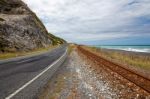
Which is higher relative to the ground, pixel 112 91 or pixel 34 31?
pixel 34 31

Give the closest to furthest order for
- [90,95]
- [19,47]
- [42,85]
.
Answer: [90,95], [42,85], [19,47]

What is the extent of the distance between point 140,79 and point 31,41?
4432 centimetres

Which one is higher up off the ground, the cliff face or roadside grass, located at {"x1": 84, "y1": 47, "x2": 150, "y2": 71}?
the cliff face

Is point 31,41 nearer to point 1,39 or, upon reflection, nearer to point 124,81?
point 1,39

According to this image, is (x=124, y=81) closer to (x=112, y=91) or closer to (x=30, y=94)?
(x=112, y=91)

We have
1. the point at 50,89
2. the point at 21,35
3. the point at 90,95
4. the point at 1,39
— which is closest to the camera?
the point at 90,95

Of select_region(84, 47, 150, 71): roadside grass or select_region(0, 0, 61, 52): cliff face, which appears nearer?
select_region(84, 47, 150, 71): roadside grass

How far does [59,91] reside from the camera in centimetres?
805

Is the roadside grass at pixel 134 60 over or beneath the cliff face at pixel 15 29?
beneath

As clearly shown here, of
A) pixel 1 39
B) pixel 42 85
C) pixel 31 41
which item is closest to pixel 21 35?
pixel 31 41

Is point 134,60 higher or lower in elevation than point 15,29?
lower

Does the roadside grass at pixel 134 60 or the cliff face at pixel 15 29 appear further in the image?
the cliff face at pixel 15 29

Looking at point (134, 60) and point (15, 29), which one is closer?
point (134, 60)

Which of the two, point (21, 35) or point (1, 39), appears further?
point (21, 35)
